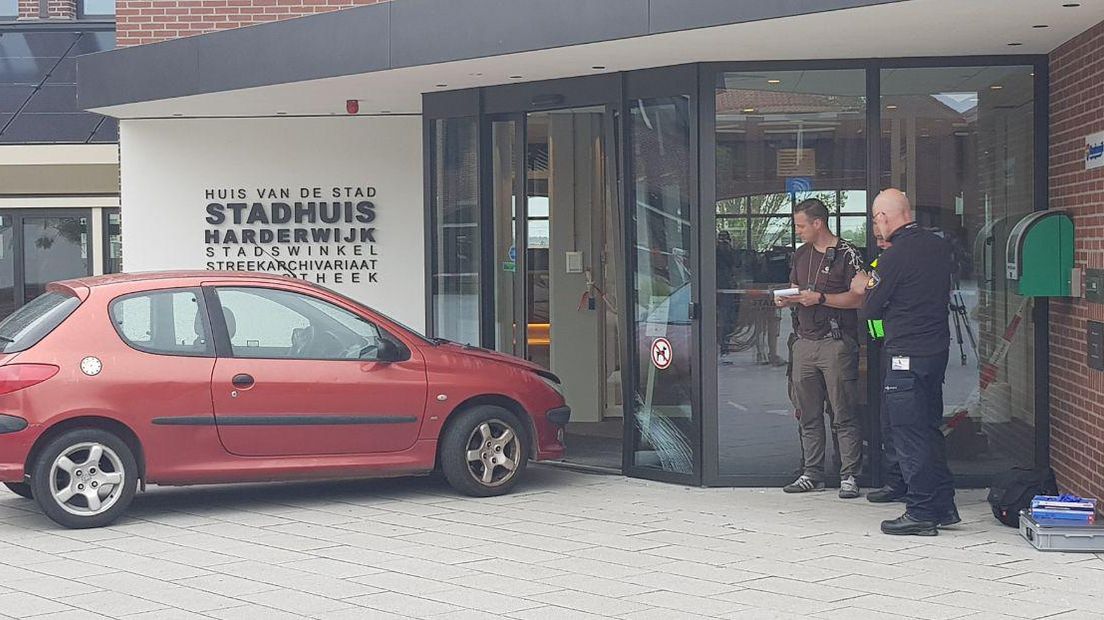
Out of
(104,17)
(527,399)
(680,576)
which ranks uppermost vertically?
(104,17)

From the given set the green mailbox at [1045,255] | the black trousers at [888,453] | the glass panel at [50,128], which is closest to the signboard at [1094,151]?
the green mailbox at [1045,255]

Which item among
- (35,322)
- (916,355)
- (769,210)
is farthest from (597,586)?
(35,322)

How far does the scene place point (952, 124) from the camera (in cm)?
923

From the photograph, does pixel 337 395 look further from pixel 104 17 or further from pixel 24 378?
pixel 104 17

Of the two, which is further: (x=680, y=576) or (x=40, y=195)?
(x=40, y=195)

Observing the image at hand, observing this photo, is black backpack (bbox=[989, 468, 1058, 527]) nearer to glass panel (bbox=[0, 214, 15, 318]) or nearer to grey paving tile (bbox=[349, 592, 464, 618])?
grey paving tile (bbox=[349, 592, 464, 618])

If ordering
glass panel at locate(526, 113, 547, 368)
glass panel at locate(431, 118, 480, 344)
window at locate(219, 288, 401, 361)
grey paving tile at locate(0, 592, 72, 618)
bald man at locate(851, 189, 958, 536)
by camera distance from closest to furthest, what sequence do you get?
grey paving tile at locate(0, 592, 72, 618) < bald man at locate(851, 189, 958, 536) < window at locate(219, 288, 401, 361) < glass panel at locate(431, 118, 480, 344) < glass panel at locate(526, 113, 547, 368)

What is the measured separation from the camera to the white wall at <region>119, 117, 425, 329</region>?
41.9 feet

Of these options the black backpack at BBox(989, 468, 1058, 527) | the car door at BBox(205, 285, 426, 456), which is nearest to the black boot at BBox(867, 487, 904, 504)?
the black backpack at BBox(989, 468, 1058, 527)

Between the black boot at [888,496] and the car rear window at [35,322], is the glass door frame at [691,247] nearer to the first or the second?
the black boot at [888,496]

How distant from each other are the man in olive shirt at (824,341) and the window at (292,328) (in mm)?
2718

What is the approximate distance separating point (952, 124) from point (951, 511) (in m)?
2.73

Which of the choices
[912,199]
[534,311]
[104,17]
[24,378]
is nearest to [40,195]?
[104,17]

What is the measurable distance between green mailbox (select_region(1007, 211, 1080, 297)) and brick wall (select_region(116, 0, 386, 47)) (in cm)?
671
